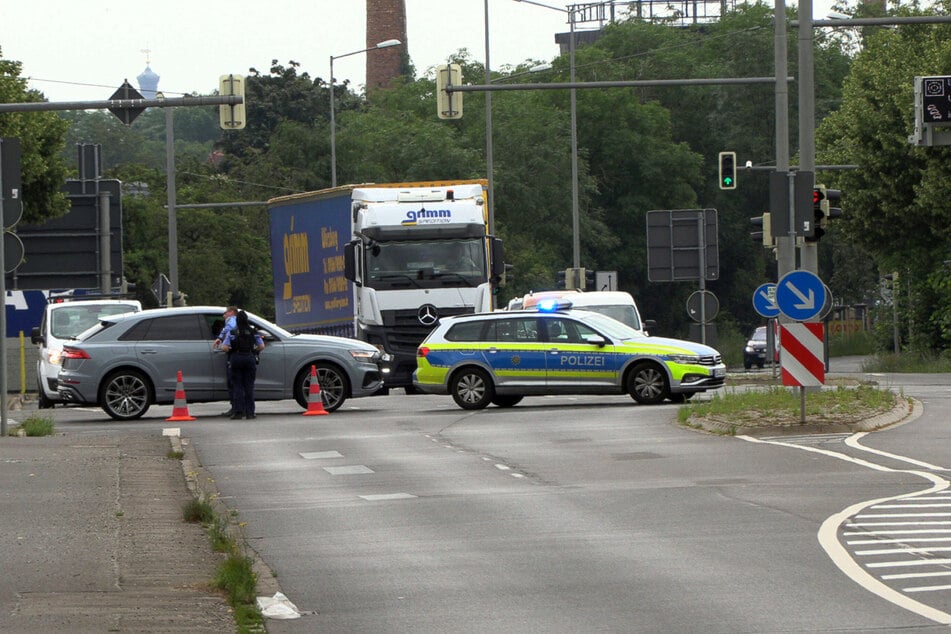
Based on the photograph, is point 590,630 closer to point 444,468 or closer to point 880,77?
point 444,468

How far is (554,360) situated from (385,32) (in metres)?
76.0

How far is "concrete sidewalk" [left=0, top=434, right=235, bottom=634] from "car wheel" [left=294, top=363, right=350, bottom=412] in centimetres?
816

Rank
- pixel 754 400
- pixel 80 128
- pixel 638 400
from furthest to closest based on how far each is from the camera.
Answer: pixel 80 128, pixel 638 400, pixel 754 400

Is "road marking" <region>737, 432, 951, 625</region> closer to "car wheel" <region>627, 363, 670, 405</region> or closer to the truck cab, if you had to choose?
"car wheel" <region>627, 363, 670, 405</region>

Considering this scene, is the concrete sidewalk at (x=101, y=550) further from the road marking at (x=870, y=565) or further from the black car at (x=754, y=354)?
the black car at (x=754, y=354)

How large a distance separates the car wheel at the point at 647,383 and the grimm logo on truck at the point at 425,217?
654 cm

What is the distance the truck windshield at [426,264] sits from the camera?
102ft

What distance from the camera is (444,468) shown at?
660 inches

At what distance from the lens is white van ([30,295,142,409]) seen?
30.7 metres

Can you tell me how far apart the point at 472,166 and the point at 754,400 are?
161 feet

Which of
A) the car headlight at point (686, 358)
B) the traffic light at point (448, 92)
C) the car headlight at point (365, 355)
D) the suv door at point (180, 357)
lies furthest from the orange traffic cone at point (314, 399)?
the traffic light at point (448, 92)

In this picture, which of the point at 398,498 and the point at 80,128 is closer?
the point at 398,498

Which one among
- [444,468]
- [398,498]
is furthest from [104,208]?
[398,498]

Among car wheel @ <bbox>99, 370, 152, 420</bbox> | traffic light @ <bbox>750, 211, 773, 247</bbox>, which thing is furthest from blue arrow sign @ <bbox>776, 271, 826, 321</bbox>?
car wheel @ <bbox>99, 370, 152, 420</bbox>
